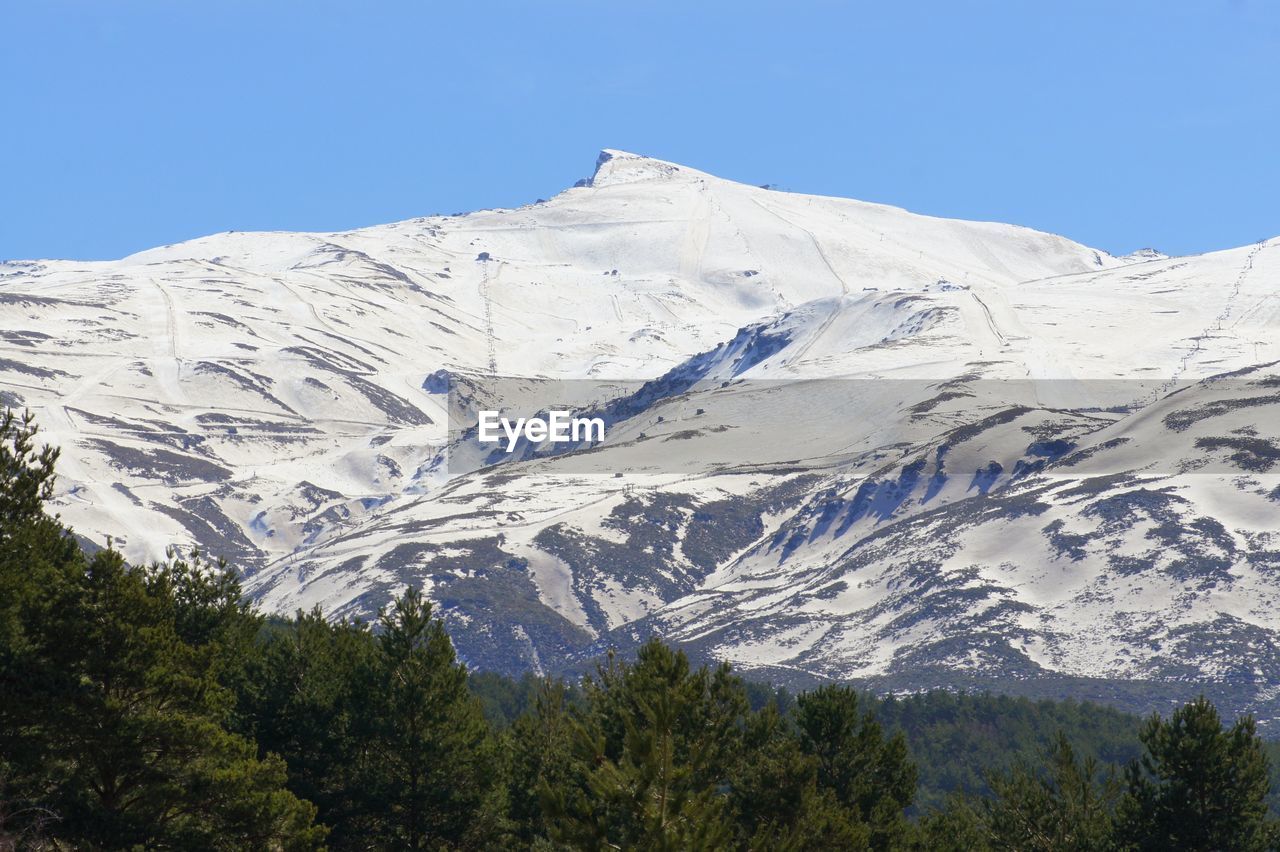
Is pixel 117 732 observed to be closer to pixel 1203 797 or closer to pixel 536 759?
pixel 536 759

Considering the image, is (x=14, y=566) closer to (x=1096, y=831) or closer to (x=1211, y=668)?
(x=1096, y=831)

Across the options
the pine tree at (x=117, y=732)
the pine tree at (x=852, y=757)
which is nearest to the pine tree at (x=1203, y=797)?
the pine tree at (x=852, y=757)

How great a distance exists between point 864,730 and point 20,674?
3488 centimetres

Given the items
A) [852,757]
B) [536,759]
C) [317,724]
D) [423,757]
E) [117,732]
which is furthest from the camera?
[852,757]

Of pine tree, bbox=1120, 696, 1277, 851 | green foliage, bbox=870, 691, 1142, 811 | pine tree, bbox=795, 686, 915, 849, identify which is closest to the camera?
pine tree, bbox=1120, 696, 1277, 851

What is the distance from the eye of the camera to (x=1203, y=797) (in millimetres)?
55469

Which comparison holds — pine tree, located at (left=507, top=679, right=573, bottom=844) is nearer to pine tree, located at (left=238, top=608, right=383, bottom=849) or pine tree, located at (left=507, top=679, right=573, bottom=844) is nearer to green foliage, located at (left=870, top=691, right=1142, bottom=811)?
pine tree, located at (left=238, top=608, right=383, bottom=849)

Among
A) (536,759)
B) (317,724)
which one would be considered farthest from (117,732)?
(536,759)

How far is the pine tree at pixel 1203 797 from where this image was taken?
5472cm

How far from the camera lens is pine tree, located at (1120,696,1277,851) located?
5472cm

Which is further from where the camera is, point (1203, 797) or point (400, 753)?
point (1203, 797)

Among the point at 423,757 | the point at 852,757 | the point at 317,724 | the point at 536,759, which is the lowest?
the point at 852,757

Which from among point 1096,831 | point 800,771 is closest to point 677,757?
point 800,771

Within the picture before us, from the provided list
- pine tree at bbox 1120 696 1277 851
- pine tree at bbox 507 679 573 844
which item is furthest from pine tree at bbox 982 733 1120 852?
pine tree at bbox 507 679 573 844
